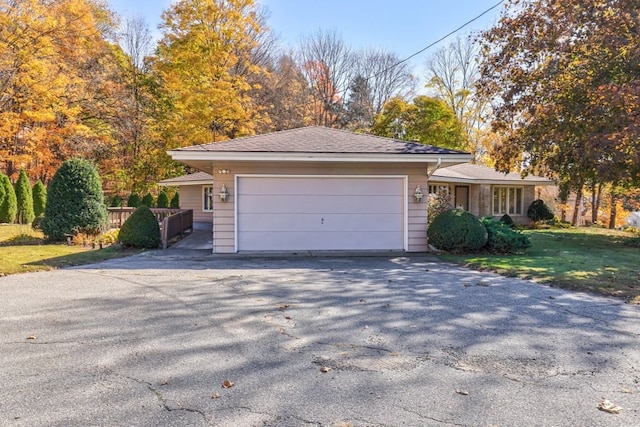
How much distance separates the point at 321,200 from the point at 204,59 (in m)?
12.0

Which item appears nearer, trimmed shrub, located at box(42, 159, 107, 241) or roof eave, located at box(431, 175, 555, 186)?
trimmed shrub, located at box(42, 159, 107, 241)

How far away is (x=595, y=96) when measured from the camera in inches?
419

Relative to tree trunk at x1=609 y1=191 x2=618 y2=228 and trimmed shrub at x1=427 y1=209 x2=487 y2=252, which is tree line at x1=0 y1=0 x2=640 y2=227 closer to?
tree trunk at x1=609 y1=191 x2=618 y2=228

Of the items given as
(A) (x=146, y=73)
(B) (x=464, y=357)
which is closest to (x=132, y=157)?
(A) (x=146, y=73)

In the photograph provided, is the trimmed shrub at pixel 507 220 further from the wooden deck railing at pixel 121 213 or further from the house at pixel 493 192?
the wooden deck railing at pixel 121 213

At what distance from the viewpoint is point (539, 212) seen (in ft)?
65.2

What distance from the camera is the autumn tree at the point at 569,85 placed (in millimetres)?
9859

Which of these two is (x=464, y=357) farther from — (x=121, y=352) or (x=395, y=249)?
(x=395, y=249)

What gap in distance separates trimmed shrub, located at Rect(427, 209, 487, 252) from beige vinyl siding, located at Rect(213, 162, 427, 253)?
0.56 m

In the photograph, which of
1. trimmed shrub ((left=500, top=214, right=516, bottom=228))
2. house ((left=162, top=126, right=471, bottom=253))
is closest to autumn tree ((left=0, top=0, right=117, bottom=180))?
house ((left=162, top=126, right=471, bottom=253))

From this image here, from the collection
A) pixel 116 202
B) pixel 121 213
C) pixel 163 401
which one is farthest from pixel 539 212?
pixel 116 202

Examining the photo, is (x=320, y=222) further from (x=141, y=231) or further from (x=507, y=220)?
(x=507, y=220)

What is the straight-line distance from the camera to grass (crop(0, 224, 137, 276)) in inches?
298

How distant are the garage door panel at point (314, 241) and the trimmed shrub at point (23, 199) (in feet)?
43.5
